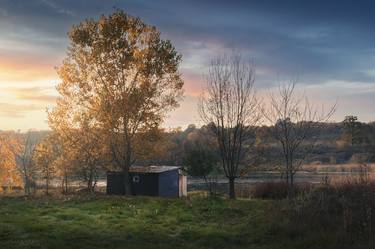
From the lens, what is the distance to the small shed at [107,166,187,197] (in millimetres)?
38312

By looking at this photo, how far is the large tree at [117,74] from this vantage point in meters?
29.9

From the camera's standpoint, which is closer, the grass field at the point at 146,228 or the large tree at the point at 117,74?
the grass field at the point at 146,228

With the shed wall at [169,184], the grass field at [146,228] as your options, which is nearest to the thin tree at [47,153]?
the shed wall at [169,184]

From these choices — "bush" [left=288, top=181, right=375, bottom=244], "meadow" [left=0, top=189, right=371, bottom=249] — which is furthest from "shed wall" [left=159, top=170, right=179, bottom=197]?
"bush" [left=288, top=181, right=375, bottom=244]

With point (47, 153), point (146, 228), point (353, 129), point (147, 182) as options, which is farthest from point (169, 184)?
point (353, 129)

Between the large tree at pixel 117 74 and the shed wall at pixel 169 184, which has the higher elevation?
the large tree at pixel 117 74

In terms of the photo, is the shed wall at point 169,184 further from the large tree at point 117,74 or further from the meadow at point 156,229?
the meadow at point 156,229

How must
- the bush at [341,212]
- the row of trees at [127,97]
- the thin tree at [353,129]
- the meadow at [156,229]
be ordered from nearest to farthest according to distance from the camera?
the meadow at [156,229]
the bush at [341,212]
the row of trees at [127,97]
the thin tree at [353,129]

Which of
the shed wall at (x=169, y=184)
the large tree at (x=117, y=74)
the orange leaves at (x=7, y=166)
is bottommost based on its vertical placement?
the shed wall at (x=169, y=184)

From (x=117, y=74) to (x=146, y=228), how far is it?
1816 cm

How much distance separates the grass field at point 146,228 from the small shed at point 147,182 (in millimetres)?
18345

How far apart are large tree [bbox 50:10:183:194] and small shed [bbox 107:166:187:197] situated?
27.4 ft

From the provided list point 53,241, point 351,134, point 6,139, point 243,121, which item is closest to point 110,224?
point 53,241

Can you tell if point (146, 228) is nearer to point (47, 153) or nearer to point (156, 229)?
point (156, 229)
